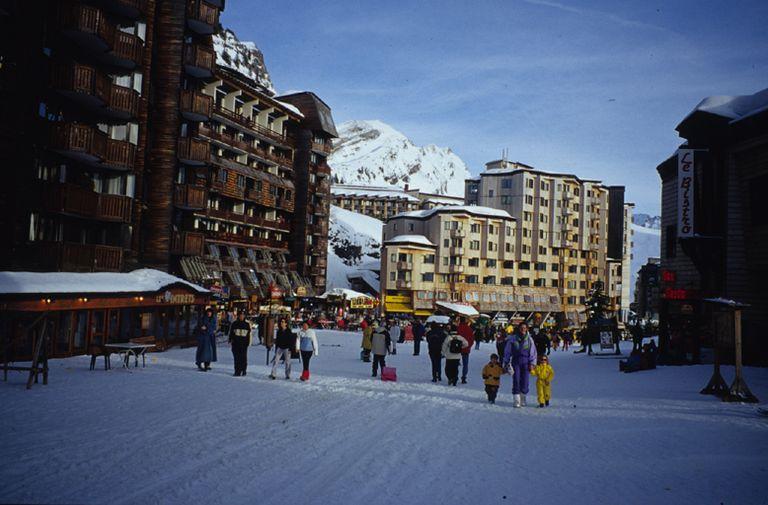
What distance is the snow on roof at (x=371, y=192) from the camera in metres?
165

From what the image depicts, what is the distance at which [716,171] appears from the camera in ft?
82.3

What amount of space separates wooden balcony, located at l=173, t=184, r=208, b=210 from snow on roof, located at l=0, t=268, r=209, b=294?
7278 millimetres

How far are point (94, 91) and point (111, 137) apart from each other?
12.1 feet

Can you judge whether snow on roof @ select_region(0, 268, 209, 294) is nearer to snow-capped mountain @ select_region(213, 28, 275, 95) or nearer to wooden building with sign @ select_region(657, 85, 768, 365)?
wooden building with sign @ select_region(657, 85, 768, 365)

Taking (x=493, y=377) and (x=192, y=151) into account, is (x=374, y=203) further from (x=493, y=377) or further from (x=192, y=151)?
(x=493, y=377)

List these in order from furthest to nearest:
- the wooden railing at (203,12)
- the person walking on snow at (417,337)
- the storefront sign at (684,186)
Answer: the wooden railing at (203,12) < the person walking on snow at (417,337) < the storefront sign at (684,186)

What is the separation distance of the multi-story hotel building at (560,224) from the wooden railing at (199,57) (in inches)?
2386

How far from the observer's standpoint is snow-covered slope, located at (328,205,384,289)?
3967 inches

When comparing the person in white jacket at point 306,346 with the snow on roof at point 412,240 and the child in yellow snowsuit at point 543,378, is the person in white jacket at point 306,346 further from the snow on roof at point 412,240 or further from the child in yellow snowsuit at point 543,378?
the snow on roof at point 412,240

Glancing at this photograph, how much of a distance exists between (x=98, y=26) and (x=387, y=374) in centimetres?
1948

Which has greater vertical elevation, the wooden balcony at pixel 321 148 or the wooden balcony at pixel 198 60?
the wooden balcony at pixel 321 148

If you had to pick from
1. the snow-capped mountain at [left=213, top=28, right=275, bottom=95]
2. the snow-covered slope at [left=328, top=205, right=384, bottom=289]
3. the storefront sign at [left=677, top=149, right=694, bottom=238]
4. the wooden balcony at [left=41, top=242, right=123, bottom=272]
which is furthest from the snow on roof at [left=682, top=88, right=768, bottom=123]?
the snow-capped mountain at [left=213, top=28, right=275, bottom=95]

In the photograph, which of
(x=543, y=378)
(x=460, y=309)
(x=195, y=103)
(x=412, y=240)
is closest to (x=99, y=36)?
(x=195, y=103)

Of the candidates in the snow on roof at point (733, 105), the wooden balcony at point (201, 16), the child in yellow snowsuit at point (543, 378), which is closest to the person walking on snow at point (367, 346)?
the child in yellow snowsuit at point (543, 378)
